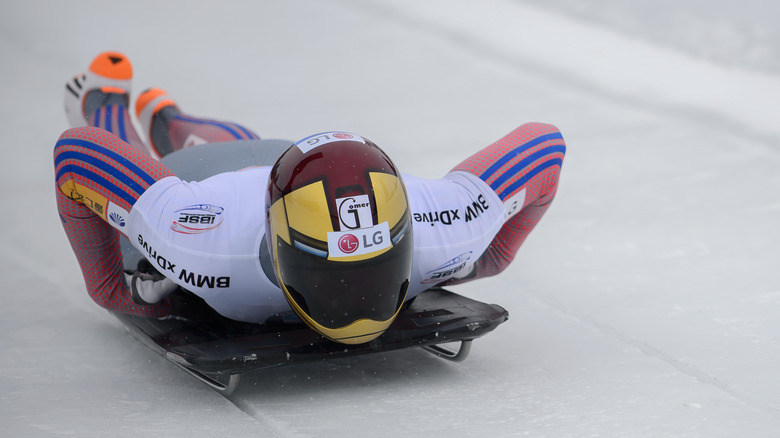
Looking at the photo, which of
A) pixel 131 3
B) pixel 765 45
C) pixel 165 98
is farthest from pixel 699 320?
pixel 131 3

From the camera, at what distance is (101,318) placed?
11.3 feet

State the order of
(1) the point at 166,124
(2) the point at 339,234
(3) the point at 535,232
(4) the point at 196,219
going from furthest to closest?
1. (1) the point at 166,124
2. (3) the point at 535,232
3. (4) the point at 196,219
4. (2) the point at 339,234

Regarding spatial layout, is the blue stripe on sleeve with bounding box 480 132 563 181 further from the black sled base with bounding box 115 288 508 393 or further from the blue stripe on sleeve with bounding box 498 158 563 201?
the black sled base with bounding box 115 288 508 393

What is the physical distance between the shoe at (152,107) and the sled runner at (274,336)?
1483 millimetres

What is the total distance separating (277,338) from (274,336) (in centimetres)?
2

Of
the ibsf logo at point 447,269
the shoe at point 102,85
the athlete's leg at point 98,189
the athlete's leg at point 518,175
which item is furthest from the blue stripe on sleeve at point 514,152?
the shoe at point 102,85

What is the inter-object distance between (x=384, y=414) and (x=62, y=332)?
4.17 feet

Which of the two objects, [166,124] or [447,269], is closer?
[447,269]

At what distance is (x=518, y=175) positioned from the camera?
2939mm

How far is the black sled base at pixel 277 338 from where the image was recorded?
259 cm

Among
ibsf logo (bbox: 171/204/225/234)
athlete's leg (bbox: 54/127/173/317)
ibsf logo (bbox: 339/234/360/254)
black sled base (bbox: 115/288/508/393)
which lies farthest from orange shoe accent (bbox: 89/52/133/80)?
ibsf logo (bbox: 339/234/360/254)

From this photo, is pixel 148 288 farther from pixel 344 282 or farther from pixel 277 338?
pixel 344 282

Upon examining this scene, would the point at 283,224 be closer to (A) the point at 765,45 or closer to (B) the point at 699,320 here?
(B) the point at 699,320

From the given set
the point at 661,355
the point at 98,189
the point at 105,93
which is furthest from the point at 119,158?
the point at 105,93
